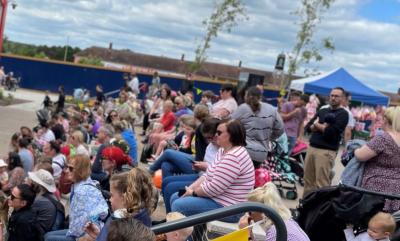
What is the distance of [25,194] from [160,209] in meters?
2.39

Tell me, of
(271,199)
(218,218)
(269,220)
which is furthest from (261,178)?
(218,218)

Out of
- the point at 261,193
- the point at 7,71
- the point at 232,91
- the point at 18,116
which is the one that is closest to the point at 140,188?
the point at 261,193

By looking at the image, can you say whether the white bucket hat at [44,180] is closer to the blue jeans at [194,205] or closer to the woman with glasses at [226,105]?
the blue jeans at [194,205]

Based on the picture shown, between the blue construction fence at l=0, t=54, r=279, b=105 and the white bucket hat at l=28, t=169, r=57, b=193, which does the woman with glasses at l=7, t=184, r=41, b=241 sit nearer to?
the white bucket hat at l=28, t=169, r=57, b=193

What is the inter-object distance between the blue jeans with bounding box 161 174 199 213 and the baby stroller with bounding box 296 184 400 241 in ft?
5.26

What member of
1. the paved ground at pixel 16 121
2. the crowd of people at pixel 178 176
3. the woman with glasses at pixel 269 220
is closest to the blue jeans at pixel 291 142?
the paved ground at pixel 16 121

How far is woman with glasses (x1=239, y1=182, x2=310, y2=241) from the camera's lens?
3.46 m

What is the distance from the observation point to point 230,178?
179 inches

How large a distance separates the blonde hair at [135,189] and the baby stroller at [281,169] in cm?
432

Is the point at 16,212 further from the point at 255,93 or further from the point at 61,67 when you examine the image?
the point at 61,67

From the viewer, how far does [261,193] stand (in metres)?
3.72

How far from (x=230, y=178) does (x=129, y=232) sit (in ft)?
6.78

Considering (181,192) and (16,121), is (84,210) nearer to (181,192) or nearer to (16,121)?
(181,192)

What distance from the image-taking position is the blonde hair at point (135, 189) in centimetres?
348
